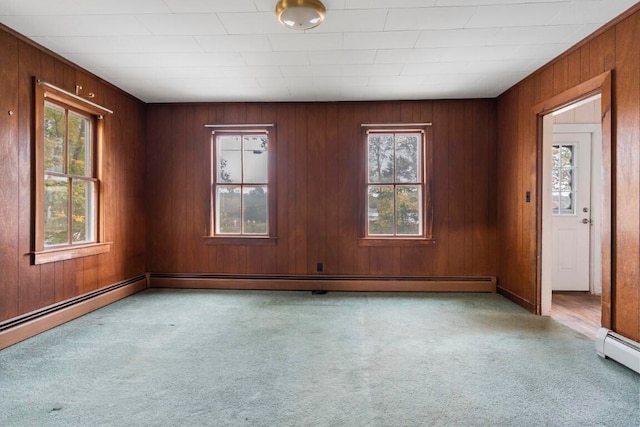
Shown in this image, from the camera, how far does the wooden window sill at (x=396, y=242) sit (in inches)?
183

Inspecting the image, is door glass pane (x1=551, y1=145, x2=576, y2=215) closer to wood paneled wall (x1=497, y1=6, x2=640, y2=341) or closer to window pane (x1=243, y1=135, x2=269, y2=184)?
wood paneled wall (x1=497, y1=6, x2=640, y2=341)

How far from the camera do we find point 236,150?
4.89 metres

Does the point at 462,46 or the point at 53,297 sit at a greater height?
the point at 462,46

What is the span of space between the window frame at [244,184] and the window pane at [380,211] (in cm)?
132

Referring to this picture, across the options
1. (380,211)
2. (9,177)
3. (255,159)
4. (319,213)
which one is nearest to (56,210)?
(9,177)

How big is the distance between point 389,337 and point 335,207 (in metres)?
2.12

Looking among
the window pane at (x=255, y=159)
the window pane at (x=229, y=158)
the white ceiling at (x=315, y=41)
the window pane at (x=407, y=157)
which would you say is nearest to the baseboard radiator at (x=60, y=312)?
the window pane at (x=229, y=158)

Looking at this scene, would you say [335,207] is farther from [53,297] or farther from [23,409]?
[23,409]

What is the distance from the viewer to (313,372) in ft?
7.70

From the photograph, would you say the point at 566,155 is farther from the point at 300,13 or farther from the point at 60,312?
the point at 60,312

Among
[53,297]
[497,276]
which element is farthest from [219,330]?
[497,276]

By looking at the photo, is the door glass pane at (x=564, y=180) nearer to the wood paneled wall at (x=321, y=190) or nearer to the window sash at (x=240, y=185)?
the wood paneled wall at (x=321, y=190)

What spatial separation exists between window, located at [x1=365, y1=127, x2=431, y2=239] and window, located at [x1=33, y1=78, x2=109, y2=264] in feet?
10.9

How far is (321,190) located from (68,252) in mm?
2900
